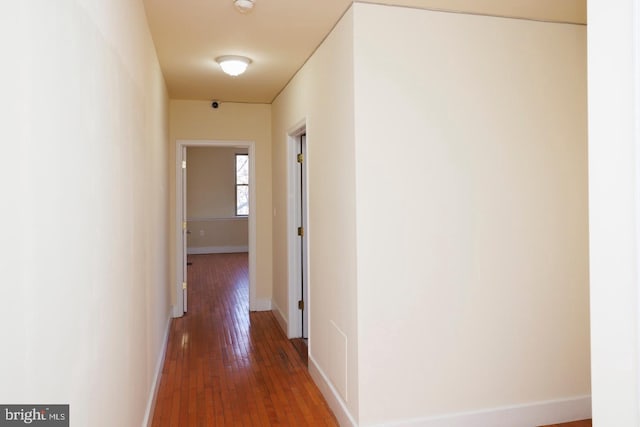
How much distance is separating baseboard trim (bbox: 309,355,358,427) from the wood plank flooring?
0.05m

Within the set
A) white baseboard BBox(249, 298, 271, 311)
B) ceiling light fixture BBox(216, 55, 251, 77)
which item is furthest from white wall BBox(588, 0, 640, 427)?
A: white baseboard BBox(249, 298, 271, 311)

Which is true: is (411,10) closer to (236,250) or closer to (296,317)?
(296,317)

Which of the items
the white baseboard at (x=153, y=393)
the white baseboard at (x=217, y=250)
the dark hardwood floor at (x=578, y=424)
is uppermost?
the white baseboard at (x=217, y=250)

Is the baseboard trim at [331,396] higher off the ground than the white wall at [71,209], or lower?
lower

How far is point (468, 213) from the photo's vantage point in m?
2.71

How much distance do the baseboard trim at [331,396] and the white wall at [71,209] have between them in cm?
119

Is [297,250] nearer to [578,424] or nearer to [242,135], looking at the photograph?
[242,135]

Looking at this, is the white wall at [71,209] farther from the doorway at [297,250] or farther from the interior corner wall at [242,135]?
the interior corner wall at [242,135]

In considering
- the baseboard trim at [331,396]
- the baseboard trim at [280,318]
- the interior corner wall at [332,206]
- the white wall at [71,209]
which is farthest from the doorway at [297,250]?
the white wall at [71,209]

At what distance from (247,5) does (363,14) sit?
2.14 ft

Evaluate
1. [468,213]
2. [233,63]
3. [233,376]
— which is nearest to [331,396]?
[233,376]

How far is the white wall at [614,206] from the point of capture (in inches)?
40.5

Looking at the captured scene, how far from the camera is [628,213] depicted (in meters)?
1.04

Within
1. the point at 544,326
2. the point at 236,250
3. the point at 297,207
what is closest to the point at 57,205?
the point at 544,326
